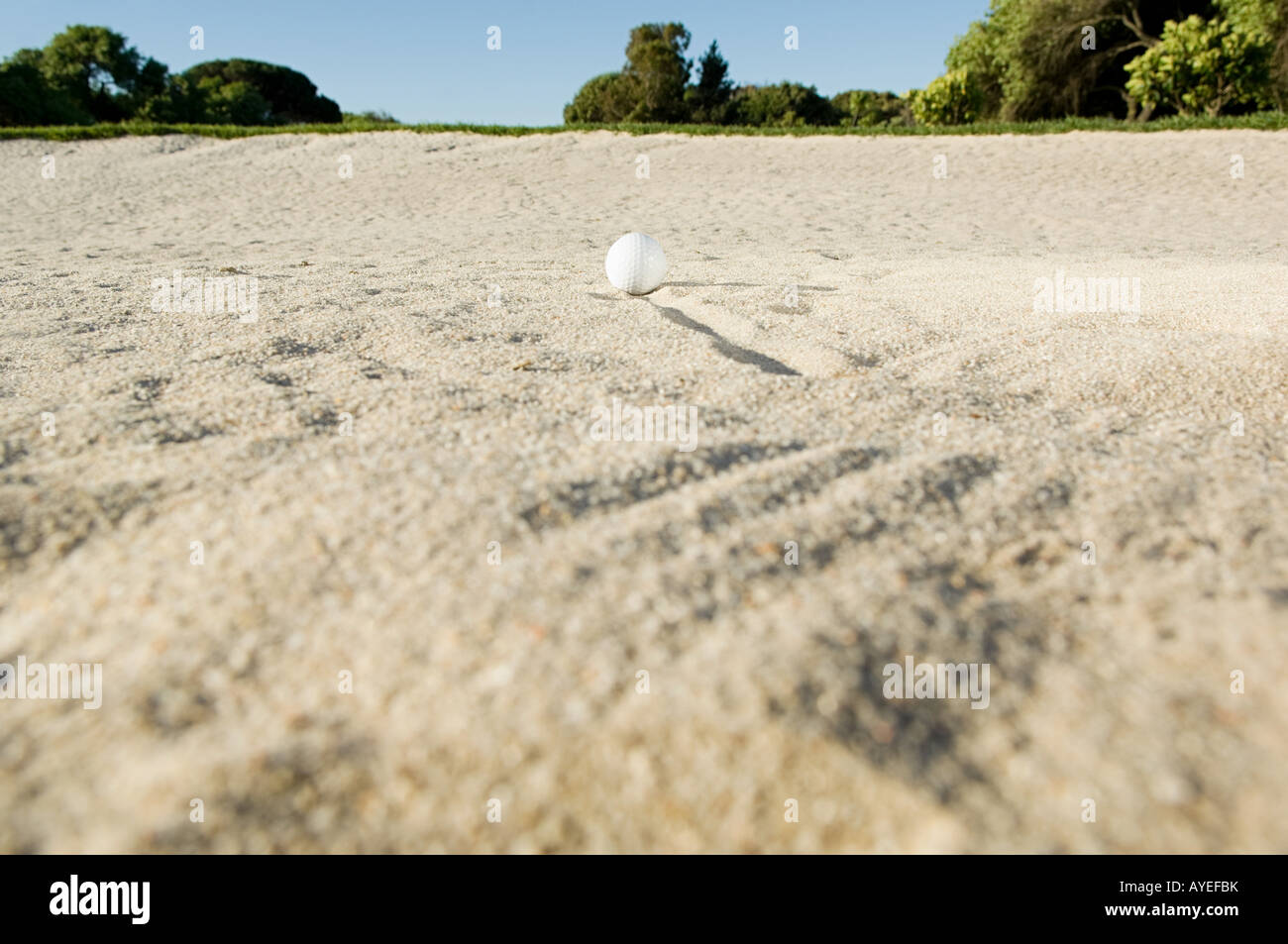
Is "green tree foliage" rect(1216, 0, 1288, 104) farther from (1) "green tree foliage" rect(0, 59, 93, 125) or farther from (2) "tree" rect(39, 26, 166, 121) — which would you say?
(2) "tree" rect(39, 26, 166, 121)

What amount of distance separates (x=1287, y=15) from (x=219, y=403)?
21.9 m

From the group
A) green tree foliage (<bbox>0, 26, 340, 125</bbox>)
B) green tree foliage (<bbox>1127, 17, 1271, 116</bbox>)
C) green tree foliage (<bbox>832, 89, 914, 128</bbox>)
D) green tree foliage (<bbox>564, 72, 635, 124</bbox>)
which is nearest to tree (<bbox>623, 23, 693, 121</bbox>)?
green tree foliage (<bbox>564, 72, 635, 124</bbox>)

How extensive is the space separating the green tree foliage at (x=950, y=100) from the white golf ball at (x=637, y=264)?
17946 mm

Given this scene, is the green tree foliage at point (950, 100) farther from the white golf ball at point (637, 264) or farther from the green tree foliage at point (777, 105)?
the white golf ball at point (637, 264)

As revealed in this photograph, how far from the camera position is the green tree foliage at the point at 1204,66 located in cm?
1545

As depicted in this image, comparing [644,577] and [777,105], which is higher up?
[777,105]

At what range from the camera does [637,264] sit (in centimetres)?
411

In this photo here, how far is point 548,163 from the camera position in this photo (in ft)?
40.9

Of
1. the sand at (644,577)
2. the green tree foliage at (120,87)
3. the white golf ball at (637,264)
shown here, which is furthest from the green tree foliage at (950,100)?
the green tree foliage at (120,87)

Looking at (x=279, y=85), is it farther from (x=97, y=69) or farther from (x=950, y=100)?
(x=950, y=100)

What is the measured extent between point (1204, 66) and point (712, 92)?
20.6 metres

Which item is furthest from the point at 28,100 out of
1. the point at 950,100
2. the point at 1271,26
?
the point at 1271,26

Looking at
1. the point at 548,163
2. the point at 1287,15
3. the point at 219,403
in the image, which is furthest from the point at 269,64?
the point at 219,403

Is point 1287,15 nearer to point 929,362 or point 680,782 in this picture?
point 929,362
